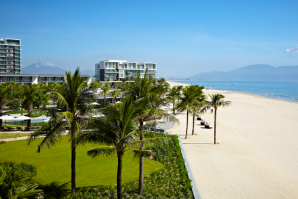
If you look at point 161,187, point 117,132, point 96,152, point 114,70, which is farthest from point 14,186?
point 114,70

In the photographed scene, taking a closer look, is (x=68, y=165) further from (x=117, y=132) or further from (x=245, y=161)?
(x=245, y=161)

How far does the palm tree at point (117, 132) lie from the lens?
30.6 feet

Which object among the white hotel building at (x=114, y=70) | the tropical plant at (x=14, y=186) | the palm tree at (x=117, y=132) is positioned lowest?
the tropical plant at (x=14, y=186)

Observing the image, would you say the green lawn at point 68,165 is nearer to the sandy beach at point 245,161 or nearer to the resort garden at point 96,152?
the resort garden at point 96,152

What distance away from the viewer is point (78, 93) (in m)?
11.8

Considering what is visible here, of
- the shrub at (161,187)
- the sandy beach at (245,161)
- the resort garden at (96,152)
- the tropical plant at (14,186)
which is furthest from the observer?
the sandy beach at (245,161)

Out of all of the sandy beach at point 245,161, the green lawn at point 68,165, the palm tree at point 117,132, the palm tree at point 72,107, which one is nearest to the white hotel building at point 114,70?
the sandy beach at point 245,161

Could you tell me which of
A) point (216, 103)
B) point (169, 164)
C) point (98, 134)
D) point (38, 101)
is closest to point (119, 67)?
point (38, 101)

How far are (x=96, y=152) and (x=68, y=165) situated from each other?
8.75m

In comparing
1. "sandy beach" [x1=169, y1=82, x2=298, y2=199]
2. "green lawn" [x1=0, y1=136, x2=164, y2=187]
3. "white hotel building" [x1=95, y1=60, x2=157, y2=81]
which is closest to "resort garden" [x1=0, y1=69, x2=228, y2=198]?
"green lawn" [x1=0, y1=136, x2=164, y2=187]

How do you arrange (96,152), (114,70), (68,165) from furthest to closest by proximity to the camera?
(114,70)
(68,165)
(96,152)

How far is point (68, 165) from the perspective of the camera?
16.9m

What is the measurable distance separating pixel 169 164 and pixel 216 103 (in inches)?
413

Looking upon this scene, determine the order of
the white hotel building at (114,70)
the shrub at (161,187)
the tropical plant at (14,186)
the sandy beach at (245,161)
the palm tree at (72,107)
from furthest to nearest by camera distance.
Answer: the white hotel building at (114,70) → the sandy beach at (245,161) → the shrub at (161,187) → the palm tree at (72,107) → the tropical plant at (14,186)
